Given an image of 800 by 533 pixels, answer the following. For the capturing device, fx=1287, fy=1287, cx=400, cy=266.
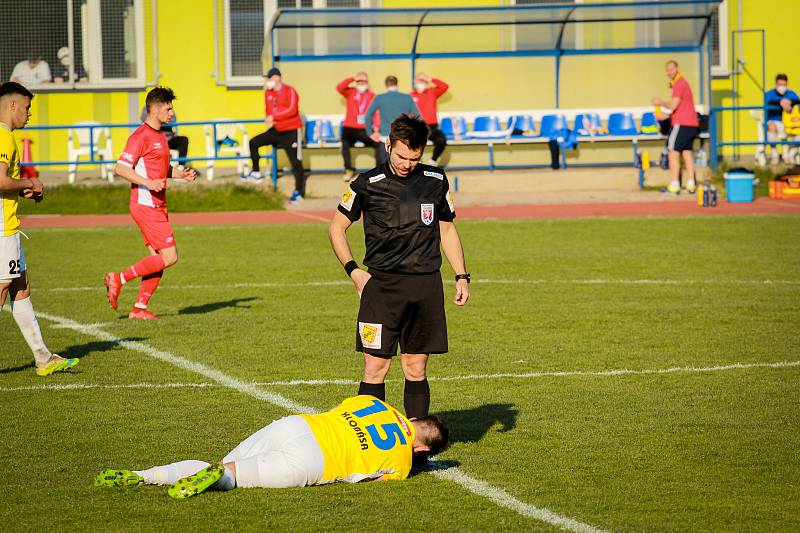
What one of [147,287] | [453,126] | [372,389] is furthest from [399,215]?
[453,126]

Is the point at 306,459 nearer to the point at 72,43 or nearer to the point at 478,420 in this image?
the point at 478,420

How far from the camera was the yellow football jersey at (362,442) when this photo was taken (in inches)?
256

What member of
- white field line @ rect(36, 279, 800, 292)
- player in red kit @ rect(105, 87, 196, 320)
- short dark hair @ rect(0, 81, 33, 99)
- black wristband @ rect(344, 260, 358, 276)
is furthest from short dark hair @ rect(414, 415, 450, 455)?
white field line @ rect(36, 279, 800, 292)

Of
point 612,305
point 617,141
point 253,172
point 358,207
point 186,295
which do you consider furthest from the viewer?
point 617,141

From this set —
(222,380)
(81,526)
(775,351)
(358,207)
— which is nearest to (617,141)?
(775,351)

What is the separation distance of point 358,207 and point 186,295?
24.1 feet

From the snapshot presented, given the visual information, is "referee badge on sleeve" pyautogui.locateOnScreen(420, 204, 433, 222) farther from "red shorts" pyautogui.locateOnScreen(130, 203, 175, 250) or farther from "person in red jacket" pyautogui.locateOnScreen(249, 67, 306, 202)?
"person in red jacket" pyautogui.locateOnScreen(249, 67, 306, 202)

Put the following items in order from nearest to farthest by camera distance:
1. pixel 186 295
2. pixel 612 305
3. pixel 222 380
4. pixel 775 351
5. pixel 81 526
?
pixel 81 526 < pixel 222 380 < pixel 775 351 < pixel 612 305 < pixel 186 295

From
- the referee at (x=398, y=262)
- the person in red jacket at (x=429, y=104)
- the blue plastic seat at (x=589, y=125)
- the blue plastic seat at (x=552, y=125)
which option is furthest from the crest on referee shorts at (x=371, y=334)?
the blue plastic seat at (x=589, y=125)

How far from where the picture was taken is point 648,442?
24.7 ft

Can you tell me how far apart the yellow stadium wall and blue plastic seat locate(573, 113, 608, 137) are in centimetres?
41

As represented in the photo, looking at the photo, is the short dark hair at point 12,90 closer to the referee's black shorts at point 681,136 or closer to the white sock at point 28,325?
the white sock at point 28,325

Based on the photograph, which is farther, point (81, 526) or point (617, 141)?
point (617, 141)

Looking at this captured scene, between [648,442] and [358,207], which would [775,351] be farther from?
[358,207]
